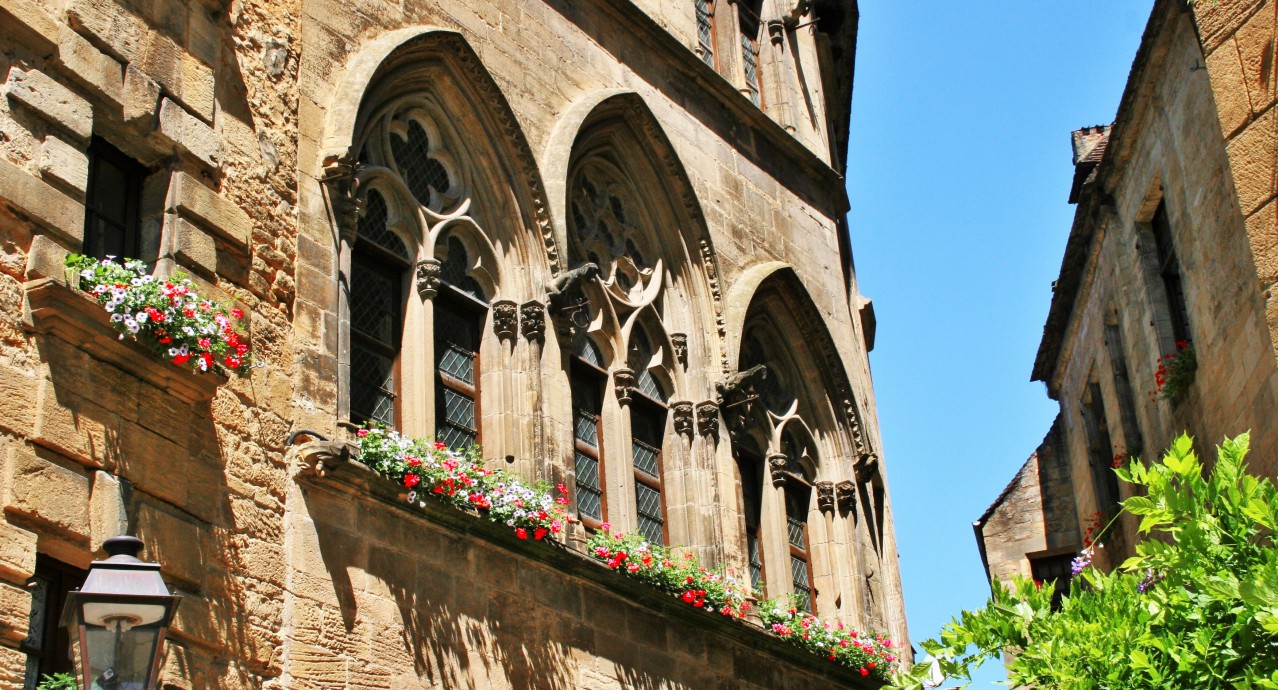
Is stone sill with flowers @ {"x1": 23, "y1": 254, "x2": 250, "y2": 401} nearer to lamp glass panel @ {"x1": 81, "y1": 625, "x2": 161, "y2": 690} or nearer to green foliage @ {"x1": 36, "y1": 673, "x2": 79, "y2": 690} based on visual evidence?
green foliage @ {"x1": 36, "y1": 673, "x2": 79, "y2": 690}

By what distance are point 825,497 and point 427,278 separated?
5483 millimetres

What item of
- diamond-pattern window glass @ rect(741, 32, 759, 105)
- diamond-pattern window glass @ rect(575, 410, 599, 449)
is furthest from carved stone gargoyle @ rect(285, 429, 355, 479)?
diamond-pattern window glass @ rect(741, 32, 759, 105)

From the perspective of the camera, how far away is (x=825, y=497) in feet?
51.2

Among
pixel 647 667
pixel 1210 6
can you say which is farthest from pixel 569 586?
pixel 1210 6

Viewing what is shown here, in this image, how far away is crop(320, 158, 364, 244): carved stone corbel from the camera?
34.6 feet

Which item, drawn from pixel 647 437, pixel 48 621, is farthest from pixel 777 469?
pixel 48 621

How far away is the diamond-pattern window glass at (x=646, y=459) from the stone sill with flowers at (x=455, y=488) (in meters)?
0.91

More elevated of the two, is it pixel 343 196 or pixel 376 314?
pixel 343 196

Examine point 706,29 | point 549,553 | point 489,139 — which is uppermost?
point 706,29

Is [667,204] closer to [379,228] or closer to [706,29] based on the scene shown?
[706,29]

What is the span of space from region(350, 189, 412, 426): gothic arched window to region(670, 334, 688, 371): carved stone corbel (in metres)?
3.16

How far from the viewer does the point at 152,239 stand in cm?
905

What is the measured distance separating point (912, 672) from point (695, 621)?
14.3 ft

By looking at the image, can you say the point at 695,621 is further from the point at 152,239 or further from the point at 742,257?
the point at 152,239
